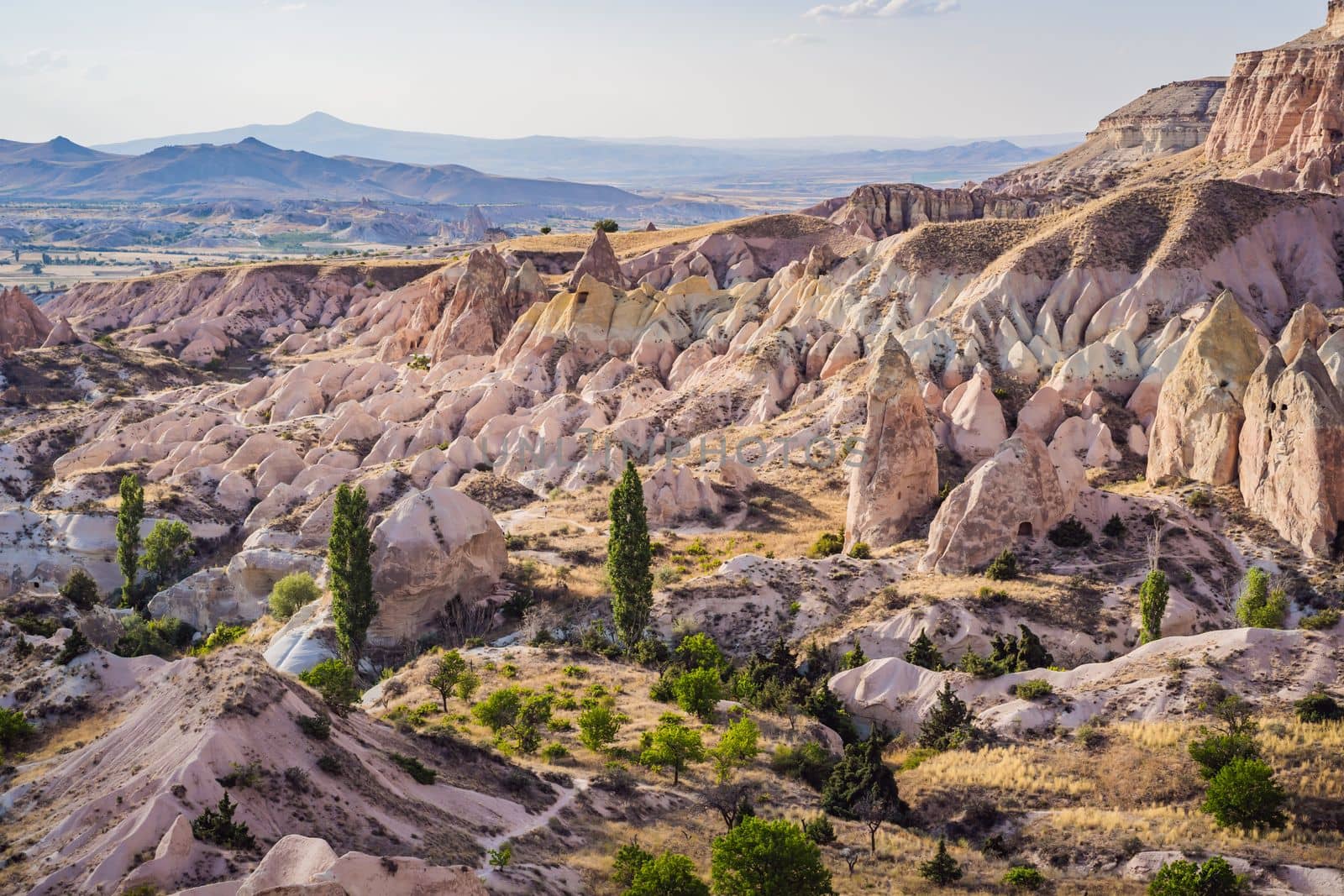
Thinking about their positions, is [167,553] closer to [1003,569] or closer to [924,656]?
[924,656]

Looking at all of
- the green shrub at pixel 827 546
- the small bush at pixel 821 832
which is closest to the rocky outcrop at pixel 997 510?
the green shrub at pixel 827 546

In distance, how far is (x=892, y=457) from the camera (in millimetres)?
49000

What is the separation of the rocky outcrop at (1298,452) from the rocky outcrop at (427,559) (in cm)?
3418

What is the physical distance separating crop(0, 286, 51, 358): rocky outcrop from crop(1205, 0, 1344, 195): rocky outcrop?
12155 cm

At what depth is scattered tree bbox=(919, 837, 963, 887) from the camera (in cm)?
2539

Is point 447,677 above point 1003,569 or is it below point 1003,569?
below

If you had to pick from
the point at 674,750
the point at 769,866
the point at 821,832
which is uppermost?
the point at 769,866

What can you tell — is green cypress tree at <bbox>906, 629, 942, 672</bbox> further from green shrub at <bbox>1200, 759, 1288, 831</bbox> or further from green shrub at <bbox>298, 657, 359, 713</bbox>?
green shrub at <bbox>298, 657, 359, 713</bbox>

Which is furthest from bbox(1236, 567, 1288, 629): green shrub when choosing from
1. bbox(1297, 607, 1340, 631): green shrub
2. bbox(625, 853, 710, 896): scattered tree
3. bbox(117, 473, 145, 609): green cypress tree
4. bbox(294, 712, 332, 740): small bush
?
bbox(117, 473, 145, 609): green cypress tree

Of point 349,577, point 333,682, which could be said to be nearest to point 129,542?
point 349,577

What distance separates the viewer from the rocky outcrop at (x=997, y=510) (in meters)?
44.2

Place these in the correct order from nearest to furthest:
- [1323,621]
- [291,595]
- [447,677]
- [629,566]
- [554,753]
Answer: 1. [554,753]
2. [1323,621]
3. [447,677]
4. [629,566]
5. [291,595]

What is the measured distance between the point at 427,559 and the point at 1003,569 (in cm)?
2482

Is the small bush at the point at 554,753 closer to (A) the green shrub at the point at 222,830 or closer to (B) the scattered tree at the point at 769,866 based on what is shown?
(B) the scattered tree at the point at 769,866
